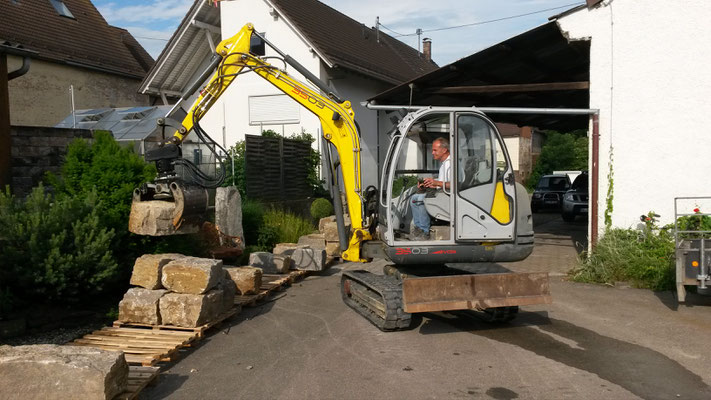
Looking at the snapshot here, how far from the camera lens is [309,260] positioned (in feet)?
35.7

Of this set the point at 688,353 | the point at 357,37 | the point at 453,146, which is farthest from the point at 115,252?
the point at 357,37

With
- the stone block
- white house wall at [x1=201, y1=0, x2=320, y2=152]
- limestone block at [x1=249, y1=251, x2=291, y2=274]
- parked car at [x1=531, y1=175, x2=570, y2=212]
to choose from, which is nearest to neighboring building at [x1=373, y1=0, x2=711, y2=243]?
the stone block

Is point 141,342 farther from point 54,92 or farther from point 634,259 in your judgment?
point 54,92

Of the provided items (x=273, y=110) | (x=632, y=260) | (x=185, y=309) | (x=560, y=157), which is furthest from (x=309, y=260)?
(x=560, y=157)

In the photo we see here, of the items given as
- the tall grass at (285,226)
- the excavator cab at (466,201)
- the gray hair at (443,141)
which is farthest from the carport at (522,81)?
the tall grass at (285,226)

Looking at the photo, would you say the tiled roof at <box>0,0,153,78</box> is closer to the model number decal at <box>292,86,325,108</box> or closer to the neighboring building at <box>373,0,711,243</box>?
the model number decal at <box>292,86,325,108</box>

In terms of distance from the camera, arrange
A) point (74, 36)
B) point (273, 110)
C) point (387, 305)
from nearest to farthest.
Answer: point (387, 305) → point (273, 110) → point (74, 36)

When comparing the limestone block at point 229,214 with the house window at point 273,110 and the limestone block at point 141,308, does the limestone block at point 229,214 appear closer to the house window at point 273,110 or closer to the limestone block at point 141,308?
the limestone block at point 141,308

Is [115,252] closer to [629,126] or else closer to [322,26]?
[629,126]

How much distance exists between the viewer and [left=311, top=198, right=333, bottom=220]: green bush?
614 inches

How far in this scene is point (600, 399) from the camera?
5004 millimetres

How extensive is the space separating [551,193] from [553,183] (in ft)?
3.29

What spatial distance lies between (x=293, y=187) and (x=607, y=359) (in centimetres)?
1103

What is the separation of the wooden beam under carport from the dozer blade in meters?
5.27
